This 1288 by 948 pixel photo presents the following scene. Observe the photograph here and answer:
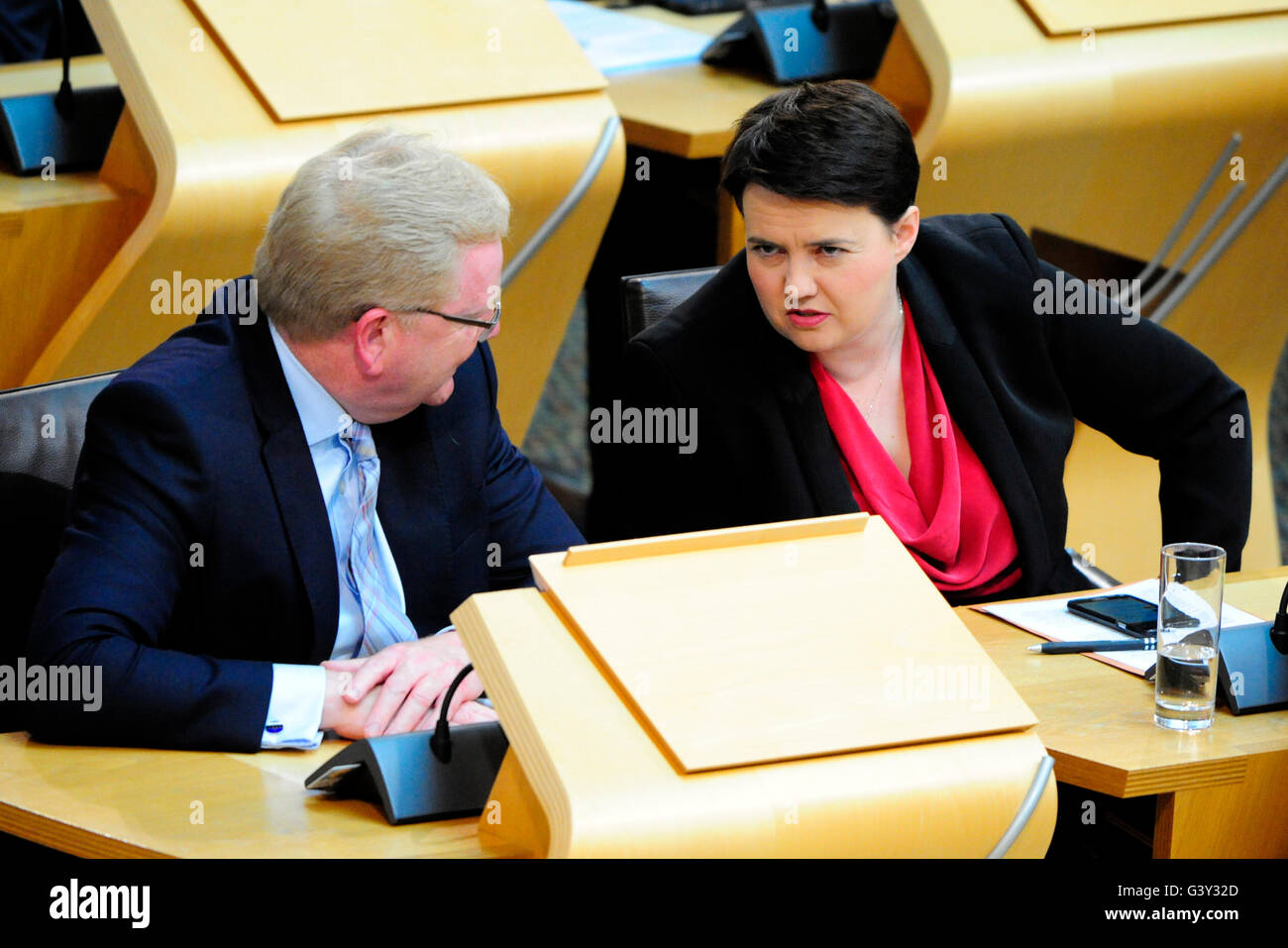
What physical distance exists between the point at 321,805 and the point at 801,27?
2.38 meters

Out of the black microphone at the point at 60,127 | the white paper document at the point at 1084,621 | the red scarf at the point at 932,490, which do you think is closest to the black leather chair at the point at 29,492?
the black microphone at the point at 60,127

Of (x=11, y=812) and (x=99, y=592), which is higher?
(x=99, y=592)

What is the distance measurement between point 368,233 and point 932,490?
2.93 feet

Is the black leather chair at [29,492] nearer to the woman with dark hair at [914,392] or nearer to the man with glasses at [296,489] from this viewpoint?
the man with glasses at [296,489]

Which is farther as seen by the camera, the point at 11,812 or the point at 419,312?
the point at 419,312

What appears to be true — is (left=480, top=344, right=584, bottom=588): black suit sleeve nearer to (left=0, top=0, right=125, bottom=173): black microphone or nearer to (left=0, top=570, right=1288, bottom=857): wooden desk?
(left=0, top=570, right=1288, bottom=857): wooden desk

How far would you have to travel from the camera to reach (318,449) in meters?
1.90

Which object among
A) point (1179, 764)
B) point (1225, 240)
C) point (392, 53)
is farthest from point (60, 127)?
point (1225, 240)

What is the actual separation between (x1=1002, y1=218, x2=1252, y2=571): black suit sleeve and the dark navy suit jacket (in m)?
0.84

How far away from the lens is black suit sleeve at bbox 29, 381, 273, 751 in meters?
1.63

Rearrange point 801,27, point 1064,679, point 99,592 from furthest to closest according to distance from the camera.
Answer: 1. point 801,27
2. point 1064,679
3. point 99,592

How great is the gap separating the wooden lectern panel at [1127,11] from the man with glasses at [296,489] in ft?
4.93

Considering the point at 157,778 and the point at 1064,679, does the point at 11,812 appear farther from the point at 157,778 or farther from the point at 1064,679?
the point at 1064,679
